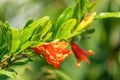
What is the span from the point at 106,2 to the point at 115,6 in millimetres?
90

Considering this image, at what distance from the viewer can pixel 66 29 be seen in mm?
923

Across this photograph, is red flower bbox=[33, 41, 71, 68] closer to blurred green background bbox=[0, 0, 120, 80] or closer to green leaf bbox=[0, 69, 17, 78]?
green leaf bbox=[0, 69, 17, 78]

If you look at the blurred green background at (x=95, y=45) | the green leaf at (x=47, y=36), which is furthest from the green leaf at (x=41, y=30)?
the blurred green background at (x=95, y=45)

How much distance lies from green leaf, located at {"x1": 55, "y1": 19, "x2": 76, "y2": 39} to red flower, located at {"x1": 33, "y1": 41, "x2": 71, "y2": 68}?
0.02 metres

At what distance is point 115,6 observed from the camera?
2.73m

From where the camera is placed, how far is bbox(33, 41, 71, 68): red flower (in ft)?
2.92

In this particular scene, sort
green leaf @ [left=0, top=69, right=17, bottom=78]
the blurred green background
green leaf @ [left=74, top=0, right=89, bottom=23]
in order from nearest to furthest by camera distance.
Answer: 1. green leaf @ [left=0, top=69, right=17, bottom=78]
2. green leaf @ [left=74, top=0, right=89, bottom=23]
3. the blurred green background

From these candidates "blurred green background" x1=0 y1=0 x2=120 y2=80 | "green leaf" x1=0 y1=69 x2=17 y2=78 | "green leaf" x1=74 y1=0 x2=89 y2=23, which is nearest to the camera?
"green leaf" x1=0 y1=69 x2=17 y2=78

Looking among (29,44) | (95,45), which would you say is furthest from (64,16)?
(95,45)

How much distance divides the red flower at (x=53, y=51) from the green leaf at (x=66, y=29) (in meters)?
0.02

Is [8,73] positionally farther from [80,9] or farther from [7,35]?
[80,9]

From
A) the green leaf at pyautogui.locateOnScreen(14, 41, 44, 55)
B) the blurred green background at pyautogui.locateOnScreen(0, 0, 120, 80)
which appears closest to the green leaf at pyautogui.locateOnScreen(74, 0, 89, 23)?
the green leaf at pyautogui.locateOnScreen(14, 41, 44, 55)

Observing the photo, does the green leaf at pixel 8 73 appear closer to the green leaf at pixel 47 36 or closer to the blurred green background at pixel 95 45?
the green leaf at pixel 47 36

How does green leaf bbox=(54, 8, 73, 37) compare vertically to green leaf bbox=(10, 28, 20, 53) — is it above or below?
above
